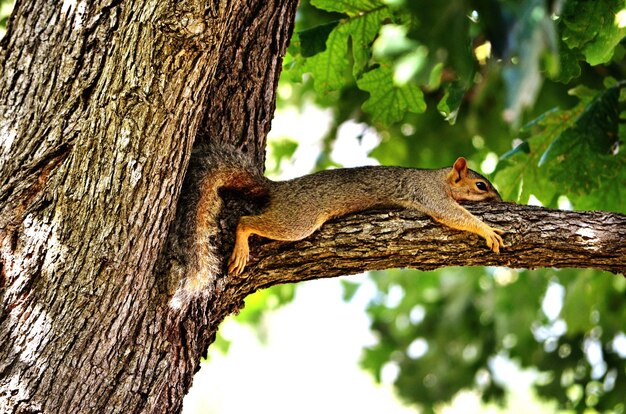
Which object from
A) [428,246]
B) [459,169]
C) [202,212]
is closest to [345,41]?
[459,169]

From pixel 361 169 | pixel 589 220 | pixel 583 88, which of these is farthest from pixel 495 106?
pixel 589 220

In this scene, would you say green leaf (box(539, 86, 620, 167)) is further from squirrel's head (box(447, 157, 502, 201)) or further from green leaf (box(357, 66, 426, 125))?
green leaf (box(357, 66, 426, 125))

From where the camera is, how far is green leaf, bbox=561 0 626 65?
11.4 ft

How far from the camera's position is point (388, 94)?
177 inches

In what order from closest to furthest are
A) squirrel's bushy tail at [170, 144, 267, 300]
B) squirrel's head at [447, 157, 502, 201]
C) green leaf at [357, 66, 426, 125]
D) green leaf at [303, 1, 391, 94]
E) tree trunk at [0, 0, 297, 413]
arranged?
tree trunk at [0, 0, 297, 413] < squirrel's bushy tail at [170, 144, 267, 300] < green leaf at [303, 1, 391, 94] < green leaf at [357, 66, 426, 125] < squirrel's head at [447, 157, 502, 201]

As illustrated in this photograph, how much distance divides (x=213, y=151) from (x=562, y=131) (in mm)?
1937

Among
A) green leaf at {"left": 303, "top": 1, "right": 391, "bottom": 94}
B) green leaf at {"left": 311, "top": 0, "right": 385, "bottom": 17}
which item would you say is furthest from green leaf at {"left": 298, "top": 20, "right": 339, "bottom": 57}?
green leaf at {"left": 311, "top": 0, "right": 385, "bottom": 17}

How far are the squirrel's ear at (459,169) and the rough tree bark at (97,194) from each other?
Result: 214 centimetres

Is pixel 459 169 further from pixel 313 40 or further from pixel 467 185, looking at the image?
pixel 313 40

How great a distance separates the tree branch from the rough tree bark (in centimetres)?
42

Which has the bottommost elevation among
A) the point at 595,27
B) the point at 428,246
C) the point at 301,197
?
the point at 428,246

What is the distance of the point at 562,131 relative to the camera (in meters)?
4.42

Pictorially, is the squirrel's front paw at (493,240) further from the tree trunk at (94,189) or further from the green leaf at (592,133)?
the tree trunk at (94,189)

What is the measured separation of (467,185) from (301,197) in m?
1.23
